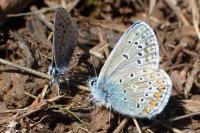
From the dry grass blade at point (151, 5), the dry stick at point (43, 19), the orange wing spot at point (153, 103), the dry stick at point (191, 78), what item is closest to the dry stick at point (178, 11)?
the dry grass blade at point (151, 5)

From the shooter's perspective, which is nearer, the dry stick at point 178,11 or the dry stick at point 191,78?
the dry stick at point 191,78

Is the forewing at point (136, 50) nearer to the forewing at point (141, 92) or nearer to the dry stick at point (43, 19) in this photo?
the forewing at point (141, 92)

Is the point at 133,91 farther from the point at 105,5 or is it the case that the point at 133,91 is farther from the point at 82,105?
the point at 105,5

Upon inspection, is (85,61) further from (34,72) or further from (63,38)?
(63,38)

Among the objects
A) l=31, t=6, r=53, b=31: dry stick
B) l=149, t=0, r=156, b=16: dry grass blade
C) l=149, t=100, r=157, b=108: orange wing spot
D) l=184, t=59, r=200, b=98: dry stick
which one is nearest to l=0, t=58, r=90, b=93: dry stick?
l=149, t=100, r=157, b=108: orange wing spot

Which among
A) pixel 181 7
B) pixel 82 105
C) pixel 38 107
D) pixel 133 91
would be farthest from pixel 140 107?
pixel 181 7

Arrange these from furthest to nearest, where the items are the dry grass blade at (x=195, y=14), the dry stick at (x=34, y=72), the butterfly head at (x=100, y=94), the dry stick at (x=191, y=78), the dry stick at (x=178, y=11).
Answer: the dry stick at (x=178, y=11)
the dry grass blade at (x=195, y=14)
the dry stick at (x=191, y=78)
the dry stick at (x=34, y=72)
the butterfly head at (x=100, y=94)

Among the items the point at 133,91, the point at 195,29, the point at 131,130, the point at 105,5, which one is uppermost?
the point at 105,5
